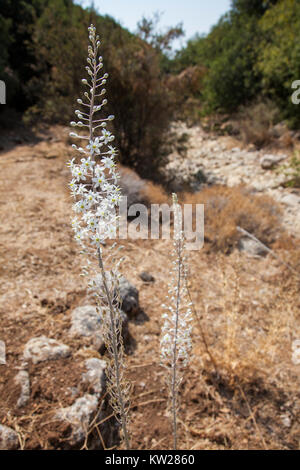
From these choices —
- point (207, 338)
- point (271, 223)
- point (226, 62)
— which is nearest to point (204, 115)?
point (226, 62)

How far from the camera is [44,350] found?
96.5 inches

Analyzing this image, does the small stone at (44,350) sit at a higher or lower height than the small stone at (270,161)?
lower

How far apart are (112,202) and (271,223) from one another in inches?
183

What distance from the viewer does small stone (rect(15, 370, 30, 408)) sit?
208 centimetres

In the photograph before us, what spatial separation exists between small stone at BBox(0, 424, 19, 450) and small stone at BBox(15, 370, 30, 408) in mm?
171

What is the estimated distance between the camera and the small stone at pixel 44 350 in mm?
2389

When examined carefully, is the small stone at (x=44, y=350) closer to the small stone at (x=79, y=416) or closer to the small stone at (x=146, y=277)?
the small stone at (x=79, y=416)

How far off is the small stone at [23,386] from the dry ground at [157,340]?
34 mm

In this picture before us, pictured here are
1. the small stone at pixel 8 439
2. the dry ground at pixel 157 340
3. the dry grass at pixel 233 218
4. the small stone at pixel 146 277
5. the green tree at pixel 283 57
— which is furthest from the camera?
the green tree at pixel 283 57

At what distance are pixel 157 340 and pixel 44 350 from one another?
3.72 feet

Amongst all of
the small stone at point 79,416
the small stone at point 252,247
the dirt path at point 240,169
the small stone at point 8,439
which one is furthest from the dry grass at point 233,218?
the small stone at point 8,439

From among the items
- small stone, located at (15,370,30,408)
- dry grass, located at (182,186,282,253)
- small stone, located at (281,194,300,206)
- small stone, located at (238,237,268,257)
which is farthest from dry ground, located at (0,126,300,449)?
small stone, located at (281,194,300,206)

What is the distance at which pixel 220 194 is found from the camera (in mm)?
6074
